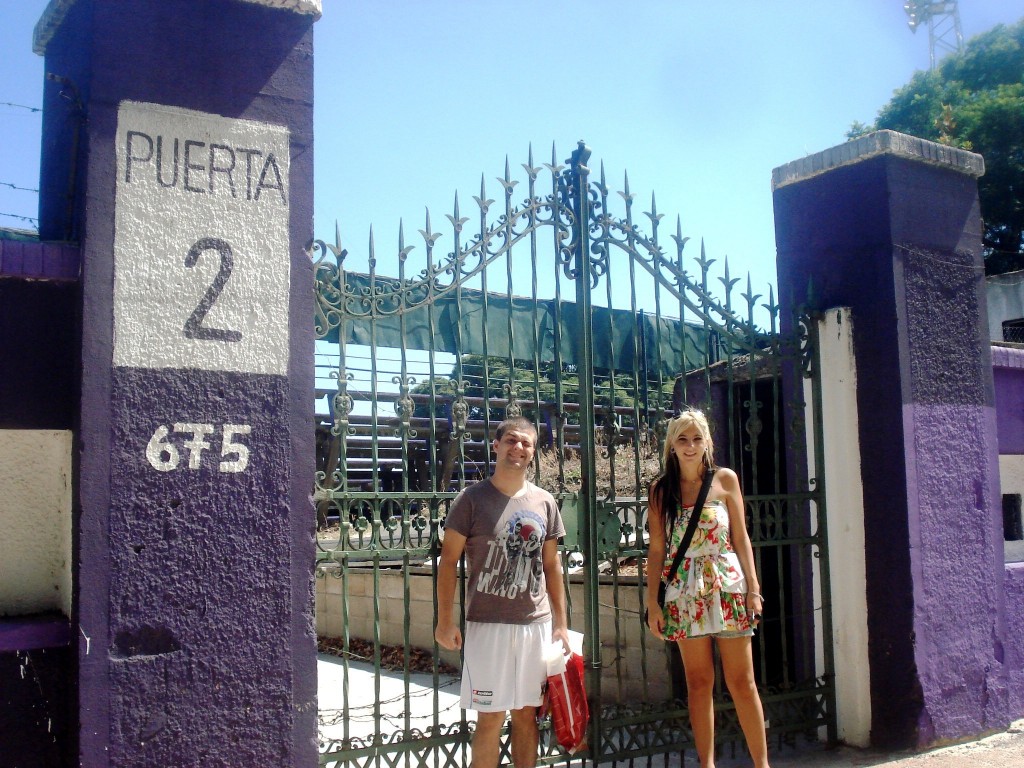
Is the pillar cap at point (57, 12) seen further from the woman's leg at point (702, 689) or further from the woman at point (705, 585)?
the woman's leg at point (702, 689)

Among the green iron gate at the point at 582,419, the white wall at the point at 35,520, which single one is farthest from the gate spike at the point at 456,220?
the white wall at the point at 35,520

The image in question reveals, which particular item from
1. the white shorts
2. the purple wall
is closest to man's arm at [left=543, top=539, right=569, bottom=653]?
the white shorts

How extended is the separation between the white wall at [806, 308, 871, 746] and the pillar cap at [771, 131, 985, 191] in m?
0.94

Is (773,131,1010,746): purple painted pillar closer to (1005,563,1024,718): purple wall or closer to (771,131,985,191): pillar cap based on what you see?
(771,131,985,191): pillar cap

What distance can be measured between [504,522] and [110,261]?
1835 millimetres

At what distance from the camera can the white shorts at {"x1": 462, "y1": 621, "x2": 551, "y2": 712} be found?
374 cm

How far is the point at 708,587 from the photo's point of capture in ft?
13.2

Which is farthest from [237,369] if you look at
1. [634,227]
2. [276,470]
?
[634,227]

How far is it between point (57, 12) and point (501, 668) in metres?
3.40

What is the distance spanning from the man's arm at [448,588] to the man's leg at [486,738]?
0.32 meters

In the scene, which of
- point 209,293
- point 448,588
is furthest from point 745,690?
point 209,293

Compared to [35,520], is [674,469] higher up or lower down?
higher up

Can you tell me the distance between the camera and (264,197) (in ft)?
12.7

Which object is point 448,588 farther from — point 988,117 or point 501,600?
point 988,117
